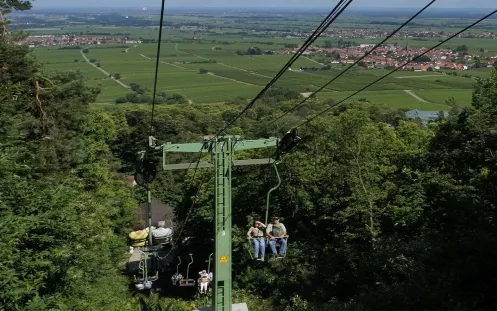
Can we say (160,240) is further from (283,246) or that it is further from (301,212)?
(301,212)

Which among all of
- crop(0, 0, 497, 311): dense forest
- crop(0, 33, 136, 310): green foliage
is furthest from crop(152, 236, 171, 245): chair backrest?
crop(0, 0, 497, 311): dense forest

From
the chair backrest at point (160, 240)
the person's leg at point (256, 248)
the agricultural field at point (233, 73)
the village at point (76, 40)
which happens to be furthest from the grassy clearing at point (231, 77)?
the person's leg at point (256, 248)

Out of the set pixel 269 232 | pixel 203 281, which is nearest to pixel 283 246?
pixel 269 232

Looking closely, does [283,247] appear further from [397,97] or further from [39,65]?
[397,97]

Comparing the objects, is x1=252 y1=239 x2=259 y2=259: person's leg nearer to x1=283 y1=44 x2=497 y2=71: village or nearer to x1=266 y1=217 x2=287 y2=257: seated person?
x1=266 y1=217 x2=287 y2=257: seated person

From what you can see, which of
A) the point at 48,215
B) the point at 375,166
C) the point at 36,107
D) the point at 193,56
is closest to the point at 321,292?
the point at 375,166

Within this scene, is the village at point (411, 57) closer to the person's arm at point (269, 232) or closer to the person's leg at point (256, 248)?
the person's arm at point (269, 232)
